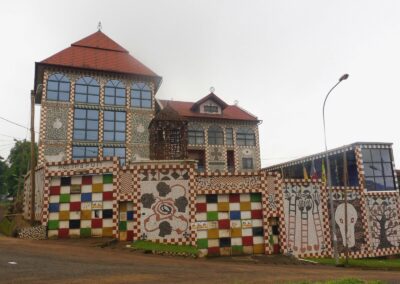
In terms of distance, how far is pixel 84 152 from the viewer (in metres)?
26.7

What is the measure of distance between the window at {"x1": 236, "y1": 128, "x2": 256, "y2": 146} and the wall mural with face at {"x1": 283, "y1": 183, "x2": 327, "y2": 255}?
17792 millimetres

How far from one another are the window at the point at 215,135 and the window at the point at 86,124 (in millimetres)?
12316

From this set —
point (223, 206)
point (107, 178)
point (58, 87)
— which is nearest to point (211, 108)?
point (58, 87)

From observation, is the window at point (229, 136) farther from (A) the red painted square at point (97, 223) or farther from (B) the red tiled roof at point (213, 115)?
(A) the red painted square at point (97, 223)

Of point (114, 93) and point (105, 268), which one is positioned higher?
point (114, 93)

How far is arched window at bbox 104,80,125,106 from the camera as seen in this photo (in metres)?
28.3

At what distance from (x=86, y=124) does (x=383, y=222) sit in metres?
22.9

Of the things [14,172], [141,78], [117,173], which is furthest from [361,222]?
[14,172]

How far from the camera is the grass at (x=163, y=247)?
14.2m

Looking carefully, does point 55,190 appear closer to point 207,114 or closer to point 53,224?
point 53,224

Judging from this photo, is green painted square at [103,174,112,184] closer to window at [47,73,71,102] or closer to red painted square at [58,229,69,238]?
red painted square at [58,229,69,238]

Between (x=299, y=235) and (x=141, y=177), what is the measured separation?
29.0 feet

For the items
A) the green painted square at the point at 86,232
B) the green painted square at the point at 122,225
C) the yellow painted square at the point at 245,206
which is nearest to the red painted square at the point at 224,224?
the yellow painted square at the point at 245,206

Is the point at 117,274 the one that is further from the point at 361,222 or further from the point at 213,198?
the point at 361,222
